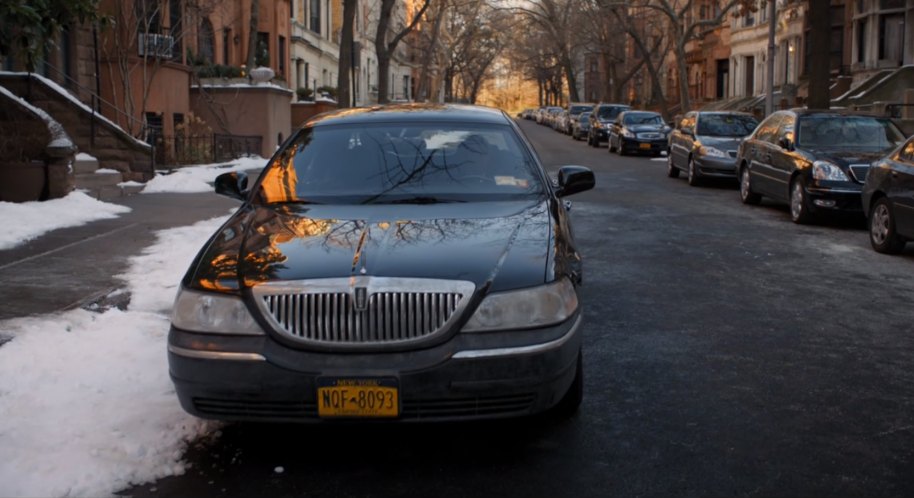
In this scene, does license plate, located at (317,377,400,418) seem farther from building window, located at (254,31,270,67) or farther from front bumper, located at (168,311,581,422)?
building window, located at (254,31,270,67)

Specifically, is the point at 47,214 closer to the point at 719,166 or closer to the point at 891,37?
the point at 719,166

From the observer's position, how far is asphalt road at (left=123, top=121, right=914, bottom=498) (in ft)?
14.0

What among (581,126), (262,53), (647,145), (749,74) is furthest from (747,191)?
(749,74)

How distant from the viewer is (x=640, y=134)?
3166cm

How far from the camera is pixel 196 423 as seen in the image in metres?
4.95

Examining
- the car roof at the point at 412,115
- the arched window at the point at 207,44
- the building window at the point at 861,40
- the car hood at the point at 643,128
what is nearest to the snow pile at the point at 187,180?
the arched window at the point at 207,44

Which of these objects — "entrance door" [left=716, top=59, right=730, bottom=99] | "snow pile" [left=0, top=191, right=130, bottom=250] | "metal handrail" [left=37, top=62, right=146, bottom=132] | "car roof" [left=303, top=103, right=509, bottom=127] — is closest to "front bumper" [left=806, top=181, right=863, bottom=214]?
"car roof" [left=303, top=103, right=509, bottom=127]

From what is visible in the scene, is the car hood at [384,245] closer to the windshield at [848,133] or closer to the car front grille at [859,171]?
the car front grille at [859,171]

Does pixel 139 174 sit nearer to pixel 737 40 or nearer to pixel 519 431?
pixel 519 431

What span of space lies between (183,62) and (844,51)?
101 ft

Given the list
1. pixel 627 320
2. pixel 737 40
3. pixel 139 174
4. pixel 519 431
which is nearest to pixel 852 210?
pixel 627 320

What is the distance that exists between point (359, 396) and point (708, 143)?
17257mm

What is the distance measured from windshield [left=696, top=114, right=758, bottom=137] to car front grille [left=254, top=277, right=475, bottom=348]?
1771 cm

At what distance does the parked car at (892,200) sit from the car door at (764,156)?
3.42 metres
